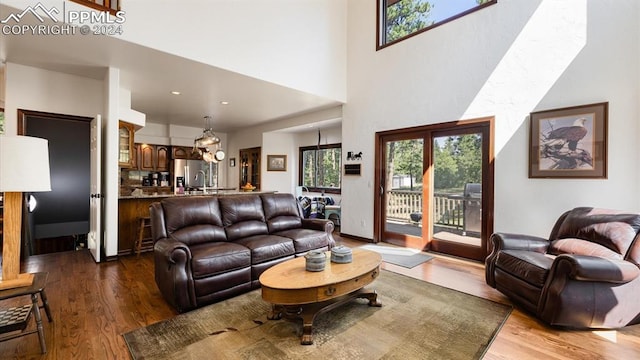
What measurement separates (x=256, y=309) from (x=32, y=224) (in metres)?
4.85

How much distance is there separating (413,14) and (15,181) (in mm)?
5605

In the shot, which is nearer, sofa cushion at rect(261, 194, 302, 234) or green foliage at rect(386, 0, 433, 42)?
sofa cushion at rect(261, 194, 302, 234)

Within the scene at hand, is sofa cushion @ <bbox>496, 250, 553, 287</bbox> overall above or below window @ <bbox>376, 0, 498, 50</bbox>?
below

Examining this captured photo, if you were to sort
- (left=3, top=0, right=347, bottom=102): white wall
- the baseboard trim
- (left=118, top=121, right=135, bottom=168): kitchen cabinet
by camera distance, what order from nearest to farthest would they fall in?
(left=3, top=0, right=347, bottom=102): white wall, (left=118, top=121, right=135, bottom=168): kitchen cabinet, the baseboard trim

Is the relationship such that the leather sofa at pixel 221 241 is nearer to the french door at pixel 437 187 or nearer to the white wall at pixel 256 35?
the french door at pixel 437 187

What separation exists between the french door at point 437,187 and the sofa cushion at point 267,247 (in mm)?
2412

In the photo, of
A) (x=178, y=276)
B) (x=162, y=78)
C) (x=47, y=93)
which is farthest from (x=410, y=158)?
(x=47, y=93)

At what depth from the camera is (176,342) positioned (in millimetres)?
2064

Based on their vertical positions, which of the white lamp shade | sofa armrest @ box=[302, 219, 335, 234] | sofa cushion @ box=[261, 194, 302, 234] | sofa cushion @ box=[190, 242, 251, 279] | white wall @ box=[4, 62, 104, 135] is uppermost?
white wall @ box=[4, 62, 104, 135]

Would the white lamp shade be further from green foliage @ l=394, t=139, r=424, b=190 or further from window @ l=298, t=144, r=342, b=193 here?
window @ l=298, t=144, r=342, b=193

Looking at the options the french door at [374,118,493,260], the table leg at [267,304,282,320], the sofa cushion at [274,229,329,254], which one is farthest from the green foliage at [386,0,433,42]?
the table leg at [267,304,282,320]

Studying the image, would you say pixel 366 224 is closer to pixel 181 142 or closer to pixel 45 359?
pixel 45 359

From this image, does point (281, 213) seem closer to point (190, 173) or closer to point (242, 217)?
point (242, 217)

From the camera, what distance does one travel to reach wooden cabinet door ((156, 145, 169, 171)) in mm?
7893
